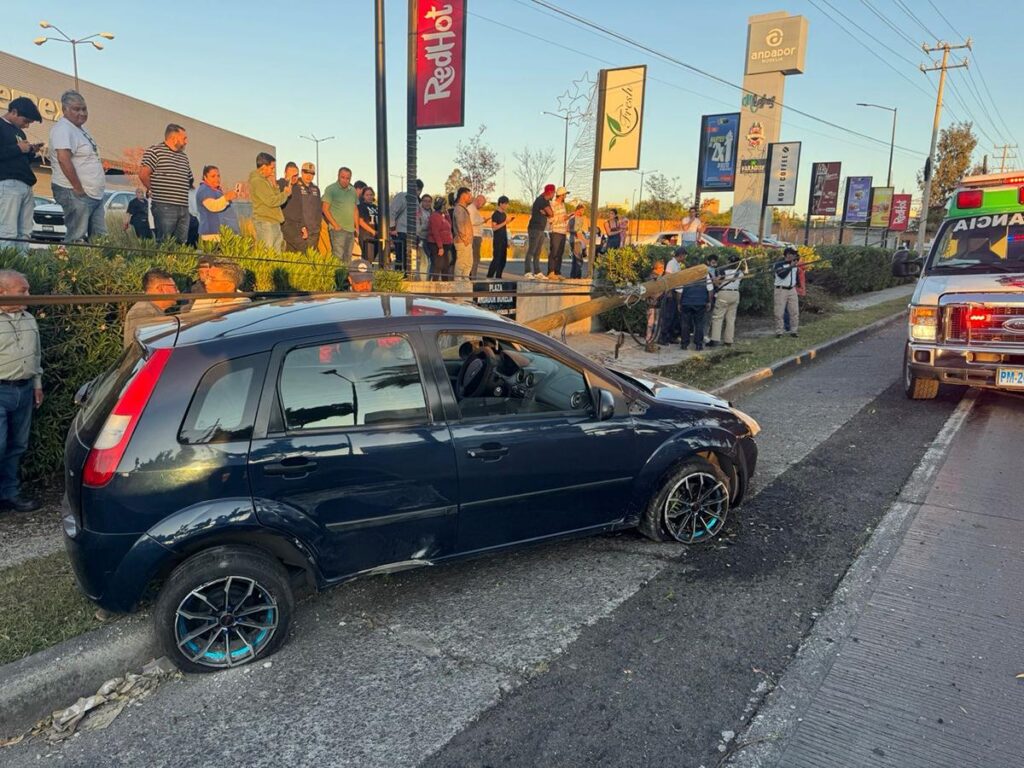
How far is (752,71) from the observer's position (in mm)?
28875

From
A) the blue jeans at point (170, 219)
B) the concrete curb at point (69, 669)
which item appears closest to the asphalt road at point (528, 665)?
the concrete curb at point (69, 669)

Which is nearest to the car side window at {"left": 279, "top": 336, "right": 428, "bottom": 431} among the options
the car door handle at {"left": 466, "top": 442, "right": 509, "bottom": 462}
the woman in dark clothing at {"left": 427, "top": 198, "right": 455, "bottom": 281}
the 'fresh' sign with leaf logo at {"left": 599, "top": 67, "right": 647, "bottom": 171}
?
the car door handle at {"left": 466, "top": 442, "right": 509, "bottom": 462}

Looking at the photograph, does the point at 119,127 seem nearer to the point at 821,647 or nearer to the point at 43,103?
the point at 43,103

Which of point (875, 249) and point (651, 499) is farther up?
point (875, 249)

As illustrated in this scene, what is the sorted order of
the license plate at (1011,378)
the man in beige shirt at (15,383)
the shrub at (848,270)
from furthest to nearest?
the shrub at (848,270)
the license plate at (1011,378)
the man in beige shirt at (15,383)

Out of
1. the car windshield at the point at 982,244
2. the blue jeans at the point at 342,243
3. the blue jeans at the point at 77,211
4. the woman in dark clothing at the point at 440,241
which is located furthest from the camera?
the woman in dark clothing at the point at 440,241

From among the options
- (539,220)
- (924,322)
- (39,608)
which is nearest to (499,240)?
(539,220)

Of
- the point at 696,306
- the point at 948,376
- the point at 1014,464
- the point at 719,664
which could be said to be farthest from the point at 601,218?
the point at 719,664

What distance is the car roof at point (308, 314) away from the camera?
3.33 meters

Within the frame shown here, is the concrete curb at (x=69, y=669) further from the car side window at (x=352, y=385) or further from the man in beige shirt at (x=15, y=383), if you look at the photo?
the man in beige shirt at (x=15, y=383)

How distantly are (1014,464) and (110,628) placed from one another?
6744 mm

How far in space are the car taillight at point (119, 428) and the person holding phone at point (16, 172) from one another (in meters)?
5.14

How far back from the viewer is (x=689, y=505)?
14.2 ft

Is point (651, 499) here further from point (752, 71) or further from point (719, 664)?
point (752, 71)
